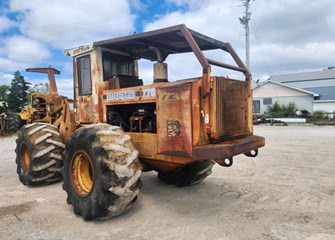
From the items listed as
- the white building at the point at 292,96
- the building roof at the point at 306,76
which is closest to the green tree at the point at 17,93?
the white building at the point at 292,96

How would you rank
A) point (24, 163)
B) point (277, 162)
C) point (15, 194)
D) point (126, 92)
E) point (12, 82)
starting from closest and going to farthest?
point (126, 92) < point (15, 194) < point (24, 163) < point (277, 162) < point (12, 82)

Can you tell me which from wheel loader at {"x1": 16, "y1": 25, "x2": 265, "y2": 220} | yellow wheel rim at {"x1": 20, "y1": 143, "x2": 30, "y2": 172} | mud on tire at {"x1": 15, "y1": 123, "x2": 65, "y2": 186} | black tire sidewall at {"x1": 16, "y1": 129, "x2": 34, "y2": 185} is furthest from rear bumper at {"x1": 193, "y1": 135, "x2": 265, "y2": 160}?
yellow wheel rim at {"x1": 20, "y1": 143, "x2": 30, "y2": 172}

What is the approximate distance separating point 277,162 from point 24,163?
21.0ft

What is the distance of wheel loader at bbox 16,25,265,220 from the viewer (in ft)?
13.8

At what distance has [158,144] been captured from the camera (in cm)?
469

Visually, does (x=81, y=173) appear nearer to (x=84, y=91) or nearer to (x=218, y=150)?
(x=84, y=91)

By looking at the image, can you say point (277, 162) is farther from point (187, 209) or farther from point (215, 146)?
point (215, 146)

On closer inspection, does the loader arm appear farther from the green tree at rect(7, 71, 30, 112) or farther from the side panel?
the green tree at rect(7, 71, 30, 112)

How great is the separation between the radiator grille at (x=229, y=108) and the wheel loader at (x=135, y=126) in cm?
1

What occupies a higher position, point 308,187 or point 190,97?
point 190,97

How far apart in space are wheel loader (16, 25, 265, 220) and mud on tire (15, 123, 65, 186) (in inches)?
0.7

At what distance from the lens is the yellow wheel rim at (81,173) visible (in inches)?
189

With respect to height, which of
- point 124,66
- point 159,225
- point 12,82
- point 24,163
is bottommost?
point 159,225

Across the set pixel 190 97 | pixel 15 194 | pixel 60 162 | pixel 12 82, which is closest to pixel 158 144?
pixel 190 97
